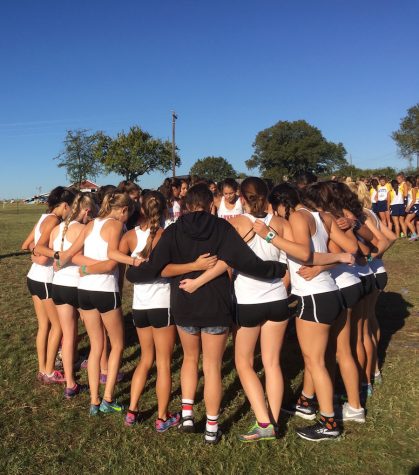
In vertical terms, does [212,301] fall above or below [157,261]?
below

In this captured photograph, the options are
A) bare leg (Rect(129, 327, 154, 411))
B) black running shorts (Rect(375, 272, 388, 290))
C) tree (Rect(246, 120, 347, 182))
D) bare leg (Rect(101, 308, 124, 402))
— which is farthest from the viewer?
tree (Rect(246, 120, 347, 182))

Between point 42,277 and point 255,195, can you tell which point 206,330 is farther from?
point 42,277

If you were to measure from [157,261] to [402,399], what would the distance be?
2724 mm

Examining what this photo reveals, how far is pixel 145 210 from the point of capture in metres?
3.39

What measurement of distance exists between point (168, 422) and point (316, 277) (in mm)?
1732

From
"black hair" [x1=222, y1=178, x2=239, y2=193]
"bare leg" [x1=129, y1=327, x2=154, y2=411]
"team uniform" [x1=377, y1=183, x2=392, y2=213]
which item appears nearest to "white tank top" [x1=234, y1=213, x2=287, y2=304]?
"bare leg" [x1=129, y1=327, x2=154, y2=411]

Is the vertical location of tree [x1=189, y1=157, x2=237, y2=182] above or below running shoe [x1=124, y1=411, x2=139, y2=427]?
above

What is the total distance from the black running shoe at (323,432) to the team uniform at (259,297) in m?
0.95

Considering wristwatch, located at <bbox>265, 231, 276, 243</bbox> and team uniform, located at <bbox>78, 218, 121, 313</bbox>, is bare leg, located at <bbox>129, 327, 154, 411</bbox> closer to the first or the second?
team uniform, located at <bbox>78, 218, 121, 313</bbox>

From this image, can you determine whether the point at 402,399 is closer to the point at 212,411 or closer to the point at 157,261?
the point at 212,411

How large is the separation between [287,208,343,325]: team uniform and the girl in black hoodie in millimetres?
309

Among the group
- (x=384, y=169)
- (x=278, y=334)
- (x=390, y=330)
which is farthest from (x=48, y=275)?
(x=384, y=169)

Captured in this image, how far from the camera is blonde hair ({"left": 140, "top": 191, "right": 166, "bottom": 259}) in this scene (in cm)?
336

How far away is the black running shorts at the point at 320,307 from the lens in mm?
3203
